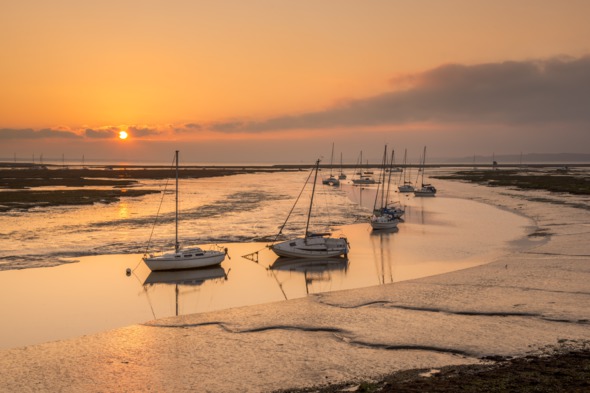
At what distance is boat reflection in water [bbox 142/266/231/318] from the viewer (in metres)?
29.2

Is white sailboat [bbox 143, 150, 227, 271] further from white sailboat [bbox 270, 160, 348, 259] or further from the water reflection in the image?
the water reflection

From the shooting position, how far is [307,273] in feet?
113

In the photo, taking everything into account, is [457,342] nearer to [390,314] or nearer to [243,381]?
[390,314]

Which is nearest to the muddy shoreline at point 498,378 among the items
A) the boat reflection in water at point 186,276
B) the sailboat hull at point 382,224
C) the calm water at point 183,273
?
the calm water at point 183,273

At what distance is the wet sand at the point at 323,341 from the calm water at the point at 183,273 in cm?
239

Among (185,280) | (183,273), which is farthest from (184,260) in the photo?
(185,280)

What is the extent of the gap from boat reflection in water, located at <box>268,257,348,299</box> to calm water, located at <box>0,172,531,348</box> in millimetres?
66

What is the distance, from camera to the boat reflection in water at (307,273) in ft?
98.5

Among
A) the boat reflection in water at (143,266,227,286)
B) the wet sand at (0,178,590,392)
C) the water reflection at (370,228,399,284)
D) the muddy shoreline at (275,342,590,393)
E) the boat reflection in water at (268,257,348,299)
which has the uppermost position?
the muddy shoreline at (275,342,590,393)

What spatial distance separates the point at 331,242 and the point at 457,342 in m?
19.7

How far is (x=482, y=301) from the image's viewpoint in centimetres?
2516

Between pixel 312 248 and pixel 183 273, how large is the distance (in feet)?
30.7

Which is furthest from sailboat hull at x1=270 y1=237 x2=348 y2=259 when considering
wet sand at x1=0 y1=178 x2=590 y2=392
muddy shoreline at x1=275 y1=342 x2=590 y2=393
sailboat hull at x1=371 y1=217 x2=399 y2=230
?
muddy shoreline at x1=275 y1=342 x2=590 y2=393

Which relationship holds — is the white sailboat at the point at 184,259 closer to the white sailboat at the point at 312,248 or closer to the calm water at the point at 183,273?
the calm water at the point at 183,273
